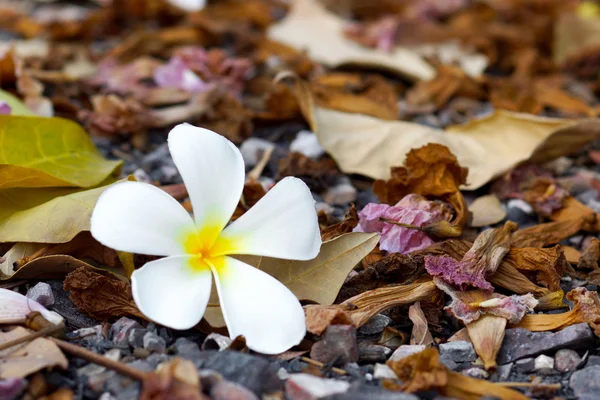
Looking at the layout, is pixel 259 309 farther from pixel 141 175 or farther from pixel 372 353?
pixel 141 175

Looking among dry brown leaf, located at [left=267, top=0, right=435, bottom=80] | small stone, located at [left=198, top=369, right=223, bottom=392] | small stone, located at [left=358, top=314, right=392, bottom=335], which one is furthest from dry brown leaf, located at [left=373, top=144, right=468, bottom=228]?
dry brown leaf, located at [left=267, top=0, right=435, bottom=80]

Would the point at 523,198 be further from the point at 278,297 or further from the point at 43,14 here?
the point at 43,14

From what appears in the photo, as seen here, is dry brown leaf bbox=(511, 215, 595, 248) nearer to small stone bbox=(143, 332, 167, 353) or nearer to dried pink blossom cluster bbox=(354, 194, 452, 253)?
dried pink blossom cluster bbox=(354, 194, 452, 253)

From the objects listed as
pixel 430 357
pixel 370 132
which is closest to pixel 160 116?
pixel 370 132

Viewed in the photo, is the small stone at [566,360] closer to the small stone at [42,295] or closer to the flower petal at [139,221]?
the flower petal at [139,221]

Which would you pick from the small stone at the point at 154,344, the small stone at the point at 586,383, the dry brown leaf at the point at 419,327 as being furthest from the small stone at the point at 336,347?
the small stone at the point at 586,383

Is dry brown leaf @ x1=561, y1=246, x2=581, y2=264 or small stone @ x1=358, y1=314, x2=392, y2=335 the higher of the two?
small stone @ x1=358, y1=314, x2=392, y2=335
